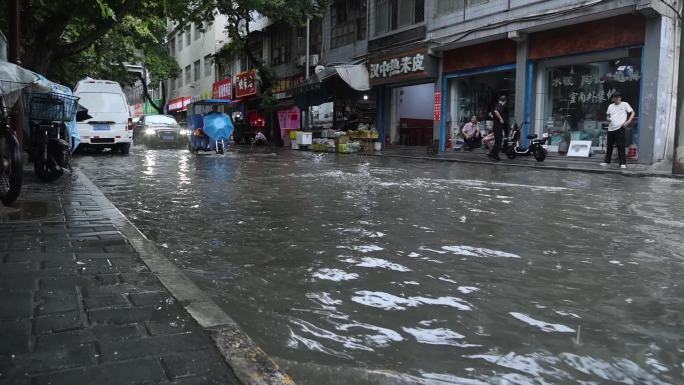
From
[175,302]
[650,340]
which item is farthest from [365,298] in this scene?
[650,340]

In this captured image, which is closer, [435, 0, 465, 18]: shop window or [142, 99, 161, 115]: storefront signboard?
[435, 0, 465, 18]: shop window

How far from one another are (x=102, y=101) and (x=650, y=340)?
1703 centimetres

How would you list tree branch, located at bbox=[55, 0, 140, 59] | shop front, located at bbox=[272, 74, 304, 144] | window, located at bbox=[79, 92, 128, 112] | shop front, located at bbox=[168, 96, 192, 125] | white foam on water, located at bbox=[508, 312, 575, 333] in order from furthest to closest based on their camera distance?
shop front, located at bbox=[168, 96, 192, 125] → shop front, located at bbox=[272, 74, 304, 144] → window, located at bbox=[79, 92, 128, 112] → tree branch, located at bbox=[55, 0, 140, 59] → white foam on water, located at bbox=[508, 312, 575, 333]

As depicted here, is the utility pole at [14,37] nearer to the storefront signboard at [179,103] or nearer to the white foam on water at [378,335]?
the white foam on water at [378,335]

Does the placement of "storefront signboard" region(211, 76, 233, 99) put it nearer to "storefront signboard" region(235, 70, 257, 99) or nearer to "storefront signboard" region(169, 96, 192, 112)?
"storefront signboard" region(235, 70, 257, 99)

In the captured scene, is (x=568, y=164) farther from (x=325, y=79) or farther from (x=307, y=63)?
(x=307, y=63)

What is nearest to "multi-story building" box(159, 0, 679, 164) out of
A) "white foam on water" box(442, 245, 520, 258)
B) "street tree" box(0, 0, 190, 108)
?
"street tree" box(0, 0, 190, 108)

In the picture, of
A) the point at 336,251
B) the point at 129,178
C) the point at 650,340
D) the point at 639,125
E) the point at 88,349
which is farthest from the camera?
the point at 639,125

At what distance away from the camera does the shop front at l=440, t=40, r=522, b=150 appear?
18.6 m

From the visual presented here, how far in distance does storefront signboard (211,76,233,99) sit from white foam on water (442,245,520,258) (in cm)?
3442

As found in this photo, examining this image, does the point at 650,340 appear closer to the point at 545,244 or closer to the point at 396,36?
the point at 545,244

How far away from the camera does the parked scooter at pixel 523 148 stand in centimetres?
1548

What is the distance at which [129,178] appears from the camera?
34.6 feet

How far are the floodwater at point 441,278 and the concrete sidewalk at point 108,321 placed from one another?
30cm
